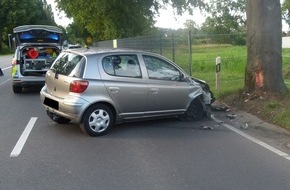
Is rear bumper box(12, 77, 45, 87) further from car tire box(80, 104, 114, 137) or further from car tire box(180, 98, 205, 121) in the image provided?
car tire box(80, 104, 114, 137)

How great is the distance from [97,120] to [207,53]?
8.45 m

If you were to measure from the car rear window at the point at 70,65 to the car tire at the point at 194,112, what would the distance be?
8.17 ft

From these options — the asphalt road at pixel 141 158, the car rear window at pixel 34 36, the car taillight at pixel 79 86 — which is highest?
the car rear window at pixel 34 36

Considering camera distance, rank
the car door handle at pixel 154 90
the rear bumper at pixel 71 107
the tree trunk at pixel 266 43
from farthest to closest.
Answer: the tree trunk at pixel 266 43 < the car door handle at pixel 154 90 < the rear bumper at pixel 71 107

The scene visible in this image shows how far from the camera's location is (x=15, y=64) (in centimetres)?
1428

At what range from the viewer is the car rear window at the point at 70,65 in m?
7.87

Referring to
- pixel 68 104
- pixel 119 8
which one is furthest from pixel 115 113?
pixel 119 8

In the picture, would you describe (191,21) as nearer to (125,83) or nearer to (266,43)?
(266,43)

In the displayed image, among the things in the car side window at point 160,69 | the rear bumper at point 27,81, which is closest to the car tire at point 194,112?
the car side window at point 160,69

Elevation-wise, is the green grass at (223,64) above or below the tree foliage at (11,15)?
below

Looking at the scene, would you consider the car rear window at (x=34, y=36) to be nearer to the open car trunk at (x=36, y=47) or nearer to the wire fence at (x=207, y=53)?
the open car trunk at (x=36, y=47)

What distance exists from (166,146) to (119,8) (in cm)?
2541

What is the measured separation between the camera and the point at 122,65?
27.0 feet

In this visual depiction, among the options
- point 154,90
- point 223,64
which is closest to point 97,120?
point 154,90
